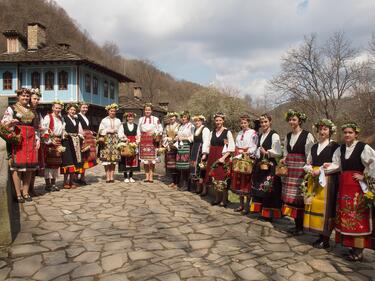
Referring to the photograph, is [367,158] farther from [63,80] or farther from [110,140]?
[63,80]

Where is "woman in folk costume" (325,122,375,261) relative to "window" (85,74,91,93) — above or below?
below

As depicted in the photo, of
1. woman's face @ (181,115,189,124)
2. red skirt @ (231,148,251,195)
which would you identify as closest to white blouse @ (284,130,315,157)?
red skirt @ (231,148,251,195)

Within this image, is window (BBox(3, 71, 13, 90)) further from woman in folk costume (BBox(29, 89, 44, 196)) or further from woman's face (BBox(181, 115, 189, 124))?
woman's face (BBox(181, 115, 189, 124))

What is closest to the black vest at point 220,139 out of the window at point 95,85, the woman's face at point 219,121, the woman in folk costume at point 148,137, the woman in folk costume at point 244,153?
the woman's face at point 219,121

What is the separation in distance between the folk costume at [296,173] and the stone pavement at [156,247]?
18.3 inches

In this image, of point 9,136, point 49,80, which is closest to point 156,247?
point 9,136

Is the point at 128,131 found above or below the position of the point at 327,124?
below

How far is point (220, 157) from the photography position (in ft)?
23.9

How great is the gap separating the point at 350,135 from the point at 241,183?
7.81ft

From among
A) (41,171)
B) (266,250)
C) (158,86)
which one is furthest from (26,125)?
(158,86)

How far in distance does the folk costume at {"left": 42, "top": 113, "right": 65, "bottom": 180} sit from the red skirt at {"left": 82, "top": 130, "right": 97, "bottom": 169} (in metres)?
0.90

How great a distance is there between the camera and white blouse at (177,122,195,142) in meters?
8.60

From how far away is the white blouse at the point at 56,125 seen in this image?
25.4ft

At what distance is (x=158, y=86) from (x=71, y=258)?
3082 inches
